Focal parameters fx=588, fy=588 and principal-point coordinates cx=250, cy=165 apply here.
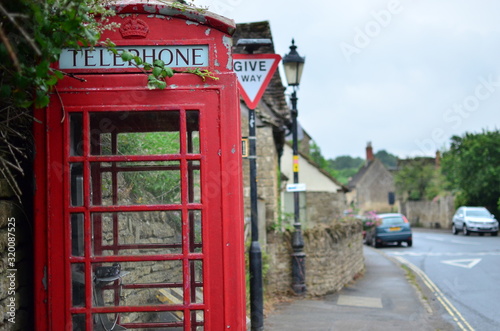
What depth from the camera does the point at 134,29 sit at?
3.29 meters

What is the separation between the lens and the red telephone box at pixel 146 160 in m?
3.19

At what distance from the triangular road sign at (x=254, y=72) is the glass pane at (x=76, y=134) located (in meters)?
3.48

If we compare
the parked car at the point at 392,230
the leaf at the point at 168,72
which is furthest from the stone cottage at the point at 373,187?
the leaf at the point at 168,72

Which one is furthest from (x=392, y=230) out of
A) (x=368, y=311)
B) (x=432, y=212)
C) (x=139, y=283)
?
(x=432, y=212)

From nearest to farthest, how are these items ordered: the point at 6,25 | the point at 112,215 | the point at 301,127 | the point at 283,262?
the point at 6,25 < the point at 112,215 < the point at 283,262 < the point at 301,127

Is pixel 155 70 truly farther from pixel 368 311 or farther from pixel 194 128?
pixel 368 311

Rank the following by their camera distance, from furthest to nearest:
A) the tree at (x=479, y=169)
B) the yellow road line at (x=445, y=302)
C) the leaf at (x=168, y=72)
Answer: the tree at (x=479, y=169)
the yellow road line at (x=445, y=302)
the leaf at (x=168, y=72)

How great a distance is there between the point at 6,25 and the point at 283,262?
9.32m

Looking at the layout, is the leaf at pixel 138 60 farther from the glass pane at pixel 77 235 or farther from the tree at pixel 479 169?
the tree at pixel 479 169

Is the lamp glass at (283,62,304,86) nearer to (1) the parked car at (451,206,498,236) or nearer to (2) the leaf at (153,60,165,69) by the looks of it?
(2) the leaf at (153,60,165,69)

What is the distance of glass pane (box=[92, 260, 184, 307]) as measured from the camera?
3432 mm

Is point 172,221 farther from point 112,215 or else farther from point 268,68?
point 268,68

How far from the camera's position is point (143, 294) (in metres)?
4.07

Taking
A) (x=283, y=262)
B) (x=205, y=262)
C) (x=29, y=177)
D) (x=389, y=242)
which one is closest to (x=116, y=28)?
(x=29, y=177)
